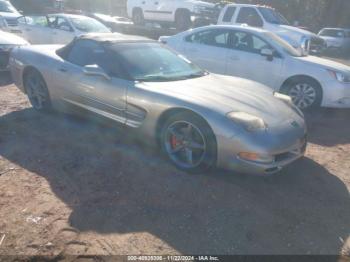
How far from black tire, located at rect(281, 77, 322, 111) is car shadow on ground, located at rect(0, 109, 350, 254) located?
2.53 m

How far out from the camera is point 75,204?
3.39 metres

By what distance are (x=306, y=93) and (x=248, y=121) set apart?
142 inches

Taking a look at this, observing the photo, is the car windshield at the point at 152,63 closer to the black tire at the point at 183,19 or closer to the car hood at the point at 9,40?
the car hood at the point at 9,40

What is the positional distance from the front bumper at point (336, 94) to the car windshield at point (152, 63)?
277cm

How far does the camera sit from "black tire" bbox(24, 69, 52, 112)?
5.52m

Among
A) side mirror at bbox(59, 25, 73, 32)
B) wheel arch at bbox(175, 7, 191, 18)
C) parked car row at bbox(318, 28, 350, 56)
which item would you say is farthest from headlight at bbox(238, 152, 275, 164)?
parked car row at bbox(318, 28, 350, 56)

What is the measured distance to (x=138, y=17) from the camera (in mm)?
17969

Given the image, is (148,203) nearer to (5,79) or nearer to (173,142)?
(173,142)

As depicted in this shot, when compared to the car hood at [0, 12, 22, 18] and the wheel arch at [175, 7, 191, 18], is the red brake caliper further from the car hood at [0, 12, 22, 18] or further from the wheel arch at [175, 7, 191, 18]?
the wheel arch at [175, 7, 191, 18]

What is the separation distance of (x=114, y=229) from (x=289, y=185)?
1.98 metres

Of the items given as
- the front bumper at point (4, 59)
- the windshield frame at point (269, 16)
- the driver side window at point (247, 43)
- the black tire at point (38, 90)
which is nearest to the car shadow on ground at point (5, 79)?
the front bumper at point (4, 59)

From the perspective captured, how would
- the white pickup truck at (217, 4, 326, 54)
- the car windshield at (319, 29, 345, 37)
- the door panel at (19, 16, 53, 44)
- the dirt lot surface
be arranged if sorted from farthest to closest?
1. the car windshield at (319, 29, 345, 37)
2. the white pickup truck at (217, 4, 326, 54)
3. the door panel at (19, 16, 53, 44)
4. the dirt lot surface

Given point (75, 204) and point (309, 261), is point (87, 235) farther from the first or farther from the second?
point (309, 261)

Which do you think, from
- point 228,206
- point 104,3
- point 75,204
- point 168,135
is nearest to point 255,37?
point 168,135
